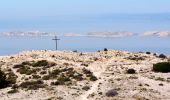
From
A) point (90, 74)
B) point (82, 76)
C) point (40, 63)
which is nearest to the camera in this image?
point (82, 76)

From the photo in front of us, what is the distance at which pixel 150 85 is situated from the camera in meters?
80.1

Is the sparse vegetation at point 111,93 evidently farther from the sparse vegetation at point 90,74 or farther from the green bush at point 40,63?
the green bush at point 40,63

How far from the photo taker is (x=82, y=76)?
9075 cm

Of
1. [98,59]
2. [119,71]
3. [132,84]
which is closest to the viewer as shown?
[132,84]

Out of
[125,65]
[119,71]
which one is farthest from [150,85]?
[125,65]

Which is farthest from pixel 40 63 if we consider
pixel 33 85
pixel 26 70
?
pixel 33 85

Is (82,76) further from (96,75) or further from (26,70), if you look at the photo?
(26,70)

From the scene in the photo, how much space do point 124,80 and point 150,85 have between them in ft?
14.2

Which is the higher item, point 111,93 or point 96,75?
point 96,75

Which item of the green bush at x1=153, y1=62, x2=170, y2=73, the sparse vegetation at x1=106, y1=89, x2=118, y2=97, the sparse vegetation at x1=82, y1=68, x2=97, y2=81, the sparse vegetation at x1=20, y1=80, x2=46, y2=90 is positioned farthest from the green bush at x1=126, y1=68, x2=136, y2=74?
the sparse vegetation at x1=106, y1=89, x2=118, y2=97

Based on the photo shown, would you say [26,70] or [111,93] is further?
[26,70]

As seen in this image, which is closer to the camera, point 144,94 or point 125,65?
point 144,94

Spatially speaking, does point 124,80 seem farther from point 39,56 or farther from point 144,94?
point 39,56

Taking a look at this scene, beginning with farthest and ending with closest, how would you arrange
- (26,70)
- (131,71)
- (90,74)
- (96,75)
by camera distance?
(26,70)
(131,71)
(90,74)
(96,75)
